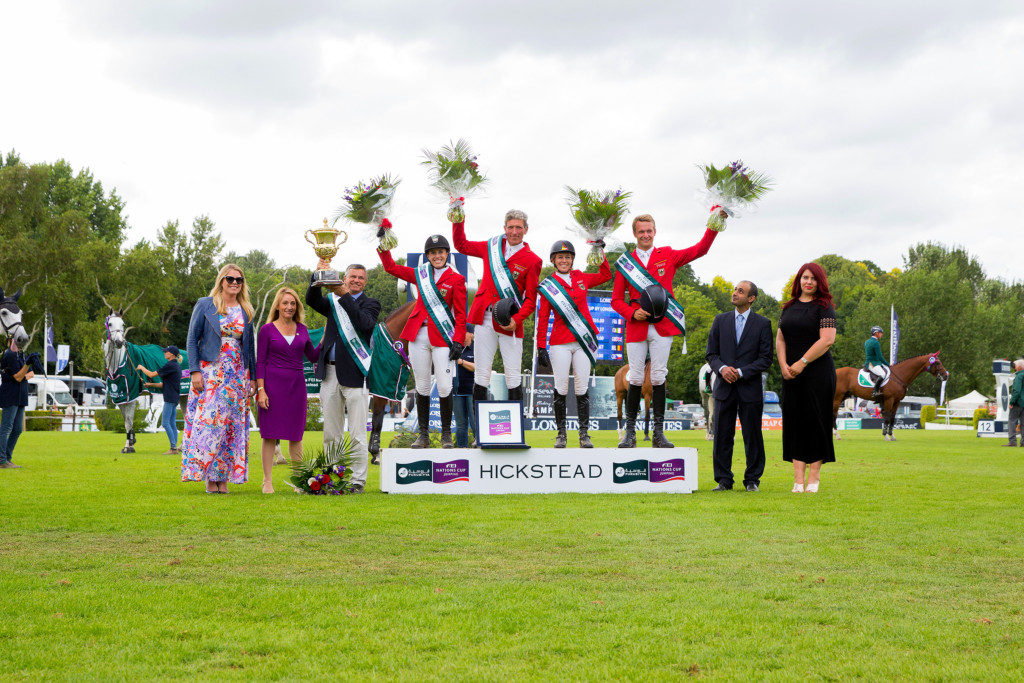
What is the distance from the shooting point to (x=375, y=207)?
9.52 m

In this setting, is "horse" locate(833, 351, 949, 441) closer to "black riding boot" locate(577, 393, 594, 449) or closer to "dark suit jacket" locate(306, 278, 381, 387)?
"black riding boot" locate(577, 393, 594, 449)

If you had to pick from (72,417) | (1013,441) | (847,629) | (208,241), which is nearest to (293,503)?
(847,629)

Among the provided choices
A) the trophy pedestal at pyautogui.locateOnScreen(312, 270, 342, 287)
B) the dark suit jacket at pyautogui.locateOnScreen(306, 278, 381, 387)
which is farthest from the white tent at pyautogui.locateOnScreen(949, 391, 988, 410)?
the trophy pedestal at pyautogui.locateOnScreen(312, 270, 342, 287)

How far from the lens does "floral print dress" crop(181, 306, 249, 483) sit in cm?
893

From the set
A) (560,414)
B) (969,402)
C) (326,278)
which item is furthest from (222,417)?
(969,402)

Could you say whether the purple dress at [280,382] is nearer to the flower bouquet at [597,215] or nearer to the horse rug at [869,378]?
the flower bouquet at [597,215]

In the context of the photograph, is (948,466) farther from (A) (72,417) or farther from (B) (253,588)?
(A) (72,417)

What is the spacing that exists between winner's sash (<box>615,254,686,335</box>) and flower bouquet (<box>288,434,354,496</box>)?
3363mm

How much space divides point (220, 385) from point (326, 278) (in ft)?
5.51

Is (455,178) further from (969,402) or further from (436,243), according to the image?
(969,402)

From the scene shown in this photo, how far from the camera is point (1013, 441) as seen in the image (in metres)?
20.6

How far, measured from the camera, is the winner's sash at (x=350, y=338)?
891 cm

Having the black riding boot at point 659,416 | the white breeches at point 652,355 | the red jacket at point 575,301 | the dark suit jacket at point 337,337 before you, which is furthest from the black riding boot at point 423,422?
the black riding boot at point 659,416

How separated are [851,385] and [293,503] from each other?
1952 cm
